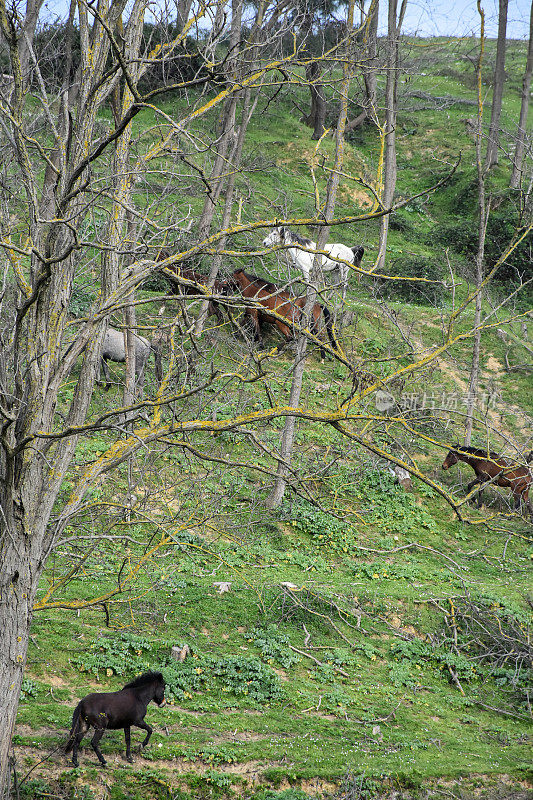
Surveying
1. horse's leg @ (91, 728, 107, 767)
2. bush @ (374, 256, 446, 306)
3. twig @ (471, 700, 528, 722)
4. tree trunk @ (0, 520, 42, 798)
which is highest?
bush @ (374, 256, 446, 306)

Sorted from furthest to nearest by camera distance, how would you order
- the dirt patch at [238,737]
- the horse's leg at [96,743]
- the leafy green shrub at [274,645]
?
the leafy green shrub at [274,645]
the dirt patch at [238,737]
the horse's leg at [96,743]

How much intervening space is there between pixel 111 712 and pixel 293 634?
3901 mm

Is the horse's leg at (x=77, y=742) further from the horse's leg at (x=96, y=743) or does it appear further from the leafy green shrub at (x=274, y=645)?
the leafy green shrub at (x=274, y=645)

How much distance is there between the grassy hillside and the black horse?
0.72 ft

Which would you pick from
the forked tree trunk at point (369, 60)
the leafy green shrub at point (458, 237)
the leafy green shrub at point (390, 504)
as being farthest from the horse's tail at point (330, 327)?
the leafy green shrub at point (458, 237)

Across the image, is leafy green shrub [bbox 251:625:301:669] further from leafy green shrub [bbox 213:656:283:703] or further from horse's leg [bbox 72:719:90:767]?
horse's leg [bbox 72:719:90:767]

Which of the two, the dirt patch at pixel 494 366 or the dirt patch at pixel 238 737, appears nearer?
the dirt patch at pixel 238 737

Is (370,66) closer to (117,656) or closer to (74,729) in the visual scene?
(117,656)

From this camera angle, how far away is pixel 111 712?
6.10m

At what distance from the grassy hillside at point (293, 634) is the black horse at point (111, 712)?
0.72 feet

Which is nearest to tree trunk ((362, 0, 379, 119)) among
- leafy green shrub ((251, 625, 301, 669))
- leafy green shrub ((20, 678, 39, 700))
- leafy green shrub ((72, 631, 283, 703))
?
leafy green shrub ((72, 631, 283, 703))

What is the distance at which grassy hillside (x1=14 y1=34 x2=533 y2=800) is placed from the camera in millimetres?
6402

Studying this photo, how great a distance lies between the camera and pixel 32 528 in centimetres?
446

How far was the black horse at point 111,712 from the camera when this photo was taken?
603 centimetres
